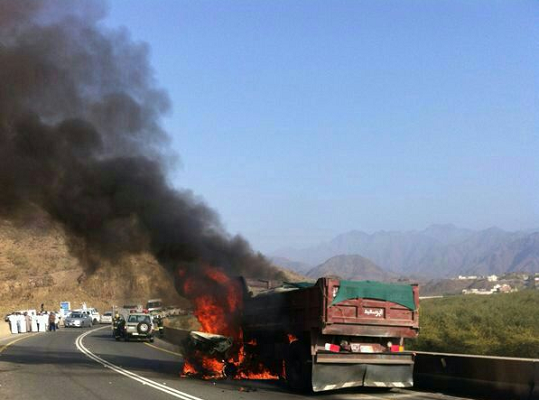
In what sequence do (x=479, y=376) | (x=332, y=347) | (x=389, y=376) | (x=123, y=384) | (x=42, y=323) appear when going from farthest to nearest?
(x=42, y=323) → (x=123, y=384) → (x=389, y=376) → (x=332, y=347) → (x=479, y=376)

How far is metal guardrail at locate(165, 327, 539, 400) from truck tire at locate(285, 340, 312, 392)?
8.64ft

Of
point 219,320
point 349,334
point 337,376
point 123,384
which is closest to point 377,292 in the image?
point 349,334

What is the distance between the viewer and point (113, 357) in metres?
21.0

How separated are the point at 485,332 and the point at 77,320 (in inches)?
1535

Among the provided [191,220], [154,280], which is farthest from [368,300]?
[154,280]

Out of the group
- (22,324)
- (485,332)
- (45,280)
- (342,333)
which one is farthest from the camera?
(45,280)

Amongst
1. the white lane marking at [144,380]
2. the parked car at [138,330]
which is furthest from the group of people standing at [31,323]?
the white lane marking at [144,380]

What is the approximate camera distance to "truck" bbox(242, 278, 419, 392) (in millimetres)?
11797

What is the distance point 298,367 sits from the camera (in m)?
12.5

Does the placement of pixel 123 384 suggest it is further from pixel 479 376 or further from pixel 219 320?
pixel 479 376

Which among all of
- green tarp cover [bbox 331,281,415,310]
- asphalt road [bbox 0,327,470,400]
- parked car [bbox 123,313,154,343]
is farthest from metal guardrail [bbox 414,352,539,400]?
parked car [bbox 123,313,154,343]

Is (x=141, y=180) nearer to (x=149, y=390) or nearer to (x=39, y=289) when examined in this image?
(x=149, y=390)

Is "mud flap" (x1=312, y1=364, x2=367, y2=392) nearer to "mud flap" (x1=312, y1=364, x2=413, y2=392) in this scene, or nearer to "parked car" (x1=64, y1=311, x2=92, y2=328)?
"mud flap" (x1=312, y1=364, x2=413, y2=392)

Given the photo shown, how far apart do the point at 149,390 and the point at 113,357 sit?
9.18 metres
